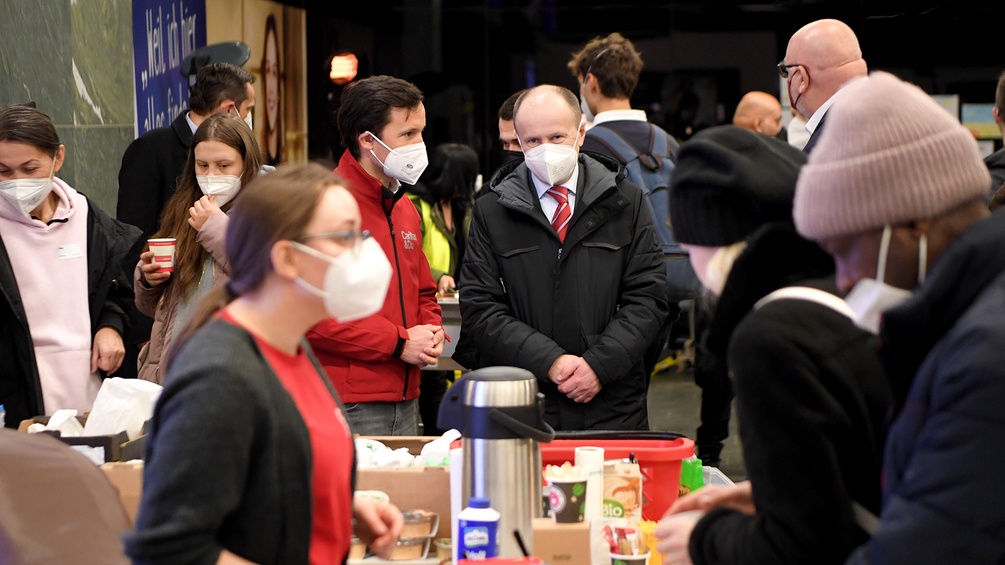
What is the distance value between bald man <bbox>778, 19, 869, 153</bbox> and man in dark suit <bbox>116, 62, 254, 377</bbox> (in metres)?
2.41

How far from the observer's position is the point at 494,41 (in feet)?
35.3

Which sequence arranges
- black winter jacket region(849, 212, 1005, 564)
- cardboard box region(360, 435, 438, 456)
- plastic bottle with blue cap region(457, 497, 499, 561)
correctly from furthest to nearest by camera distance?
cardboard box region(360, 435, 438, 456)
plastic bottle with blue cap region(457, 497, 499, 561)
black winter jacket region(849, 212, 1005, 564)

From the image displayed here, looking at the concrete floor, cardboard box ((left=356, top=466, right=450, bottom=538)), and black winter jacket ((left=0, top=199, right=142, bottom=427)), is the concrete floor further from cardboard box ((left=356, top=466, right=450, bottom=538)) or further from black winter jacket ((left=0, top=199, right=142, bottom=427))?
cardboard box ((left=356, top=466, right=450, bottom=538))

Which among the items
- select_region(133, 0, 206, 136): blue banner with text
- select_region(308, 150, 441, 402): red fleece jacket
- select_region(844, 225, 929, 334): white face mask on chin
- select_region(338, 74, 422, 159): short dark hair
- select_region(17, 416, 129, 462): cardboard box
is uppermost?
select_region(133, 0, 206, 136): blue banner with text

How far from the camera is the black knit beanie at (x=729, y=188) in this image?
2.04 metres

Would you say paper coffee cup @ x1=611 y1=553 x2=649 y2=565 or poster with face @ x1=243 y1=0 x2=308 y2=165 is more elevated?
poster with face @ x1=243 y1=0 x2=308 y2=165

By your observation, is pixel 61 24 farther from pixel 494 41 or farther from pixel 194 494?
pixel 494 41

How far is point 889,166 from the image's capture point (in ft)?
5.42

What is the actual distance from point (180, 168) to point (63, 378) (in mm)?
1445

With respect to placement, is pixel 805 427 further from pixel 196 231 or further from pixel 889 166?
pixel 196 231

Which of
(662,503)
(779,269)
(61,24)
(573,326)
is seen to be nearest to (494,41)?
(61,24)

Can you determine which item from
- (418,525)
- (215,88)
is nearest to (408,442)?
(418,525)

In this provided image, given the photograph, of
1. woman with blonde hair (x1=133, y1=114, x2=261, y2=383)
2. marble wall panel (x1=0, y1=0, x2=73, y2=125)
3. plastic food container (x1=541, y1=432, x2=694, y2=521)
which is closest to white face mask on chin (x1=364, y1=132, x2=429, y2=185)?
woman with blonde hair (x1=133, y1=114, x2=261, y2=383)

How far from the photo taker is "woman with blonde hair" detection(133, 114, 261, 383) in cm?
367
